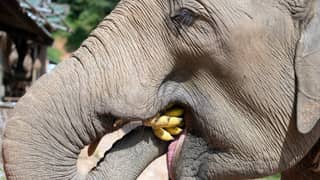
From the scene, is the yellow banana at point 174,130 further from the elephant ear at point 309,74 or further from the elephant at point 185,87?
the elephant ear at point 309,74

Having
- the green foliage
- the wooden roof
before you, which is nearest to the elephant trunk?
the wooden roof

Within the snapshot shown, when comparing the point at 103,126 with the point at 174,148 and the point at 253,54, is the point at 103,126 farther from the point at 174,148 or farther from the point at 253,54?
the point at 253,54

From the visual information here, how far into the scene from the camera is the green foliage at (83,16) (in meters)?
23.7

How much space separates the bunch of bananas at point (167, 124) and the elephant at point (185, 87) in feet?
0.07

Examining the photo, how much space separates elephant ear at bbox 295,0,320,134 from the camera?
57.9 inches

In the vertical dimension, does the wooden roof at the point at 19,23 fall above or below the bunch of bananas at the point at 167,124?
below

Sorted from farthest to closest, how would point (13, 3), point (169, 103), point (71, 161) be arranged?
point (13, 3)
point (169, 103)
point (71, 161)

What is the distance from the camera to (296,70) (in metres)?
1.49

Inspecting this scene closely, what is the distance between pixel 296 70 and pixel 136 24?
0.42 metres

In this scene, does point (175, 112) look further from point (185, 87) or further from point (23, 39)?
point (23, 39)

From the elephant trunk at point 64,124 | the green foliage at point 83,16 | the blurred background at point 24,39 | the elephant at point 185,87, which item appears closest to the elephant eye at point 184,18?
the elephant at point 185,87

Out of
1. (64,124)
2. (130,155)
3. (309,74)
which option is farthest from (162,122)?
(309,74)

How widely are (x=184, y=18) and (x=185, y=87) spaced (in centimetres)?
18

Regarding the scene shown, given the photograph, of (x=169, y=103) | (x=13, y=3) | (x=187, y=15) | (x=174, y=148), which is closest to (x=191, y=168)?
(x=174, y=148)
